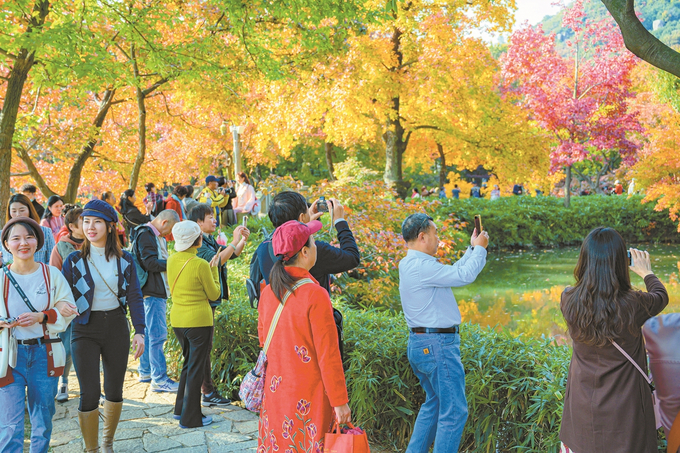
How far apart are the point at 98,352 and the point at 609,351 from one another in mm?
3090

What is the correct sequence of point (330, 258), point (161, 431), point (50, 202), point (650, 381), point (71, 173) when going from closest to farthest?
point (650, 381) < point (330, 258) < point (161, 431) < point (50, 202) < point (71, 173)

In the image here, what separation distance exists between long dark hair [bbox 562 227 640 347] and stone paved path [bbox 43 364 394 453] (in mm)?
2229

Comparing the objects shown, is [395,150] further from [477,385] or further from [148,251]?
[477,385]

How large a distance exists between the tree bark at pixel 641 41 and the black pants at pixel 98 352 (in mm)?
4160

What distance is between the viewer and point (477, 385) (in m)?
3.57

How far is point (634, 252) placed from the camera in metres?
2.66

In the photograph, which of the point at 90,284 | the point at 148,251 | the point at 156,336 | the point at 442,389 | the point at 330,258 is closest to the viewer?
the point at 330,258

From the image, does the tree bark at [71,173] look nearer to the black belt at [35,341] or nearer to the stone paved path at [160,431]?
the stone paved path at [160,431]

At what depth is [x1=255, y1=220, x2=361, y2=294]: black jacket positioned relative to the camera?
10.2 feet

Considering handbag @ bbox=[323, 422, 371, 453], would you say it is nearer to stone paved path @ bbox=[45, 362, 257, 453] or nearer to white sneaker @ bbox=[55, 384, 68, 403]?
stone paved path @ bbox=[45, 362, 257, 453]

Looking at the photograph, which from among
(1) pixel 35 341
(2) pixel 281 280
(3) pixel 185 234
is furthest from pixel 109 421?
(2) pixel 281 280

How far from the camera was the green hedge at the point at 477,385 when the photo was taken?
11.2 feet

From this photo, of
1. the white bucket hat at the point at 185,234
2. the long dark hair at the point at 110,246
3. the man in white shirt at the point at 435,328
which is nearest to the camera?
the man in white shirt at the point at 435,328

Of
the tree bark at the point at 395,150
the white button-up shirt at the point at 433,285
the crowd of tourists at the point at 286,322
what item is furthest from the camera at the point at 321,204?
the tree bark at the point at 395,150
